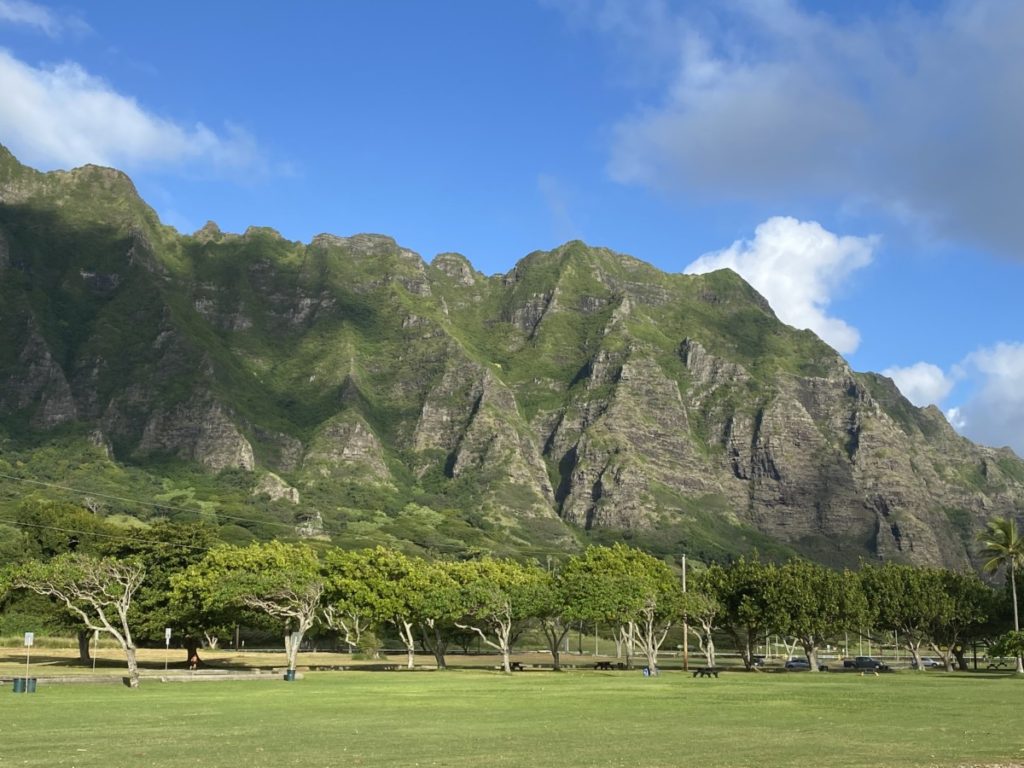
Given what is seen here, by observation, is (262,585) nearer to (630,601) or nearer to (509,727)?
(630,601)

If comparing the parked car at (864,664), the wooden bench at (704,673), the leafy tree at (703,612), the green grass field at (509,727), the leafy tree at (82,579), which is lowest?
the parked car at (864,664)

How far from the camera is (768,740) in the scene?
3111cm

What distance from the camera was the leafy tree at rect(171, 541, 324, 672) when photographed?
82312mm

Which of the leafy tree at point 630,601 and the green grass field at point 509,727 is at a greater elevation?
the leafy tree at point 630,601

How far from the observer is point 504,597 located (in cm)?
9206

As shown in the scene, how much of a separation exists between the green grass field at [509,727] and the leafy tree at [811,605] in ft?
122

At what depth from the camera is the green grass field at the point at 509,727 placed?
87.5 ft

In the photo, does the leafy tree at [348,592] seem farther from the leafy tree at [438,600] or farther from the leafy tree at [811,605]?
the leafy tree at [811,605]

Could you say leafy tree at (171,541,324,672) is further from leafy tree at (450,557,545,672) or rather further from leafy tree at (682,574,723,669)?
leafy tree at (682,574,723,669)

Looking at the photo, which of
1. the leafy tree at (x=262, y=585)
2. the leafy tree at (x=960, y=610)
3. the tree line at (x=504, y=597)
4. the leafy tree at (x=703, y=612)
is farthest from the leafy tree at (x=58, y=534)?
the leafy tree at (x=960, y=610)

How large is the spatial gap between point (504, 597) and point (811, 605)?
32103 mm

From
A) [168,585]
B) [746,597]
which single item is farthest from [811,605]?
[168,585]

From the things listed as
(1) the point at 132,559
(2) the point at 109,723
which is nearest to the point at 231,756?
(2) the point at 109,723

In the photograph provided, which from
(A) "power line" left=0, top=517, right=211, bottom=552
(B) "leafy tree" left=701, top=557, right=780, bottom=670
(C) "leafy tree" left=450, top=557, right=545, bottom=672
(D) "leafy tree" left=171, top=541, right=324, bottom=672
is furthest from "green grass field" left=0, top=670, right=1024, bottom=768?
(A) "power line" left=0, top=517, right=211, bottom=552
